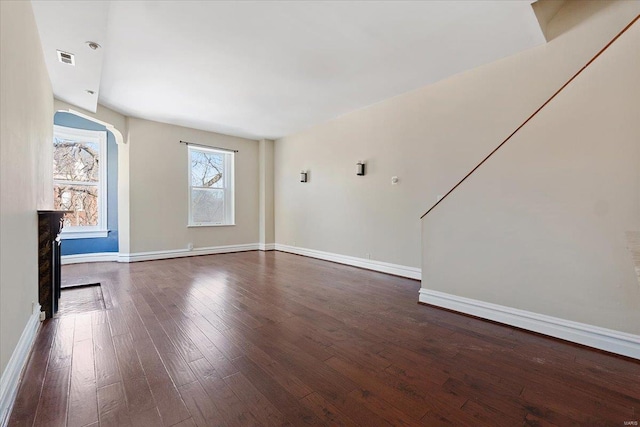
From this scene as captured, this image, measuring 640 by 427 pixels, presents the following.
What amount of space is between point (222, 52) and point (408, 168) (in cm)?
279

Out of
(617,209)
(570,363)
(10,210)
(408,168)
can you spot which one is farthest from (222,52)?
(570,363)

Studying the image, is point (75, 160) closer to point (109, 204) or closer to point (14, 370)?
point (109, 204)

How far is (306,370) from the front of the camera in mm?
1737

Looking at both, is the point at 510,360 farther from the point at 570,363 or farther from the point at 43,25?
the point at 43,25

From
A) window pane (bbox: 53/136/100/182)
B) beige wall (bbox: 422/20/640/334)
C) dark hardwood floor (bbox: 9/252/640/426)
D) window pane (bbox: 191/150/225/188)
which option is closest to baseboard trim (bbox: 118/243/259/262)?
window pane (bbox: 191/150/225/188)

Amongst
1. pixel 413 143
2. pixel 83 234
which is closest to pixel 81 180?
pixel 83 234

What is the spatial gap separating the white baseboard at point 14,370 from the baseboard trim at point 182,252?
3.16 m

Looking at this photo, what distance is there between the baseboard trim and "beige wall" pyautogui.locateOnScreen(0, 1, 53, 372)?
2.88m

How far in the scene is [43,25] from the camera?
2.31 metres

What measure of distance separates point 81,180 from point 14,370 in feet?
15.2

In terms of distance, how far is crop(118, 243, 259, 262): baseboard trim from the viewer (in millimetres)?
5135

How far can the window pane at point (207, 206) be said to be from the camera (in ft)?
19.8

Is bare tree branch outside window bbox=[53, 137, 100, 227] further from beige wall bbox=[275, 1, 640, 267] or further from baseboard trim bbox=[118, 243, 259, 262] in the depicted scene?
beige wall bbox=[275, 1, 640, 267]

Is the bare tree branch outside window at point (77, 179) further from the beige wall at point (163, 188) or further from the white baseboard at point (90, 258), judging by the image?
the beige wall at point (163, 188)
